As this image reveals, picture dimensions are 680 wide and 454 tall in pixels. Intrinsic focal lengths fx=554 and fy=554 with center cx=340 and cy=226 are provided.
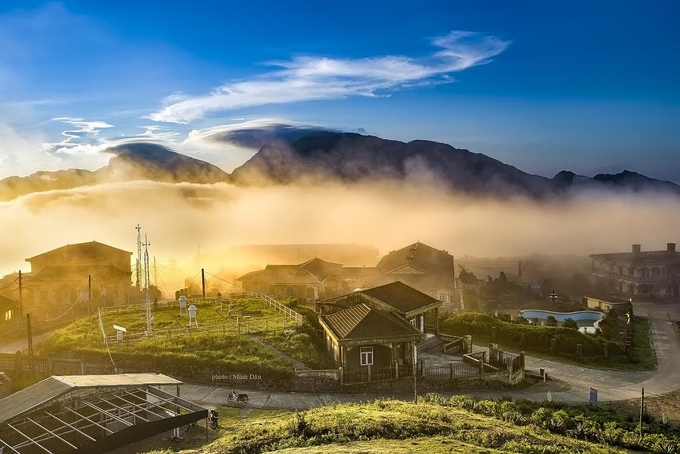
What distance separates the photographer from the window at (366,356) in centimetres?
3262

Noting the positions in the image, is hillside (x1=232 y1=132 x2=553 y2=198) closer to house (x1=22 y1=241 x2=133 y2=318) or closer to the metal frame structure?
house (x1=22 y1=241 x2=133 y2=318)

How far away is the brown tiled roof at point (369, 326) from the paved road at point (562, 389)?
11.8 ft

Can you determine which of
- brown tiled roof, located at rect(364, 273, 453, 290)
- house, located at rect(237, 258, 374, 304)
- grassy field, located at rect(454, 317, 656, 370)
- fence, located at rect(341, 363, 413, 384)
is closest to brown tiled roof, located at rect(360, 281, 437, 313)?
grassy field, located at rect(454, 317, 656, 370)

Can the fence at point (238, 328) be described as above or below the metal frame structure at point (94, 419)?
above

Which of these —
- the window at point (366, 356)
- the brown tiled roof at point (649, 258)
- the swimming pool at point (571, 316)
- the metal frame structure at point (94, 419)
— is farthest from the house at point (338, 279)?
the metal frame structure at point (94, 419)

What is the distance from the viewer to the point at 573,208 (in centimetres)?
17412

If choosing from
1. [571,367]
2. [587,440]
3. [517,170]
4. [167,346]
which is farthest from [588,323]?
[517,170]

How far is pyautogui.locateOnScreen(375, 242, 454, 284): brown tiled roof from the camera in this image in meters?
66.4

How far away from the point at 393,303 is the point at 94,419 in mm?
21686

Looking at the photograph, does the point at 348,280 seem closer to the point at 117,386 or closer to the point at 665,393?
the point at 665,393

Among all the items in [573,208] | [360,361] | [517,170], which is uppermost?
[517,170]

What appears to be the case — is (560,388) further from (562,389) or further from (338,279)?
(338,279)

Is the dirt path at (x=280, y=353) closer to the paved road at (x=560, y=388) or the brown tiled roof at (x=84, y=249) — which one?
the paved road at (x=560, y=388)

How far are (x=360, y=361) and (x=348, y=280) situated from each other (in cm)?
3189
